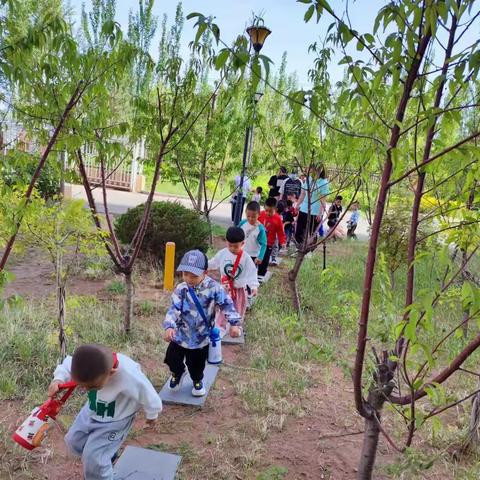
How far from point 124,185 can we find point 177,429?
1560cm

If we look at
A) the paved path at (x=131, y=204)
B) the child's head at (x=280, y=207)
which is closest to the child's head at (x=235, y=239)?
the child's head at (x=280, y=207)

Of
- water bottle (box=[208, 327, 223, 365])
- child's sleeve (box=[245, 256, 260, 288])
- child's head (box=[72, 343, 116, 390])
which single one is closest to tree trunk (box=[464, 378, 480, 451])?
water bottle (box=[208, 327, 223, 365])

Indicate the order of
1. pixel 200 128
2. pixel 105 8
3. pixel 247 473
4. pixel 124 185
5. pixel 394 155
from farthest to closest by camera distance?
pixel 124 185
pixel 200 128
pixel 105 8
pixel 247 473
pixel 394 155

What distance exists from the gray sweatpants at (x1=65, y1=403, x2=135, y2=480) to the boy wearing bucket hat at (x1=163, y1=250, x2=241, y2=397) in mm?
906

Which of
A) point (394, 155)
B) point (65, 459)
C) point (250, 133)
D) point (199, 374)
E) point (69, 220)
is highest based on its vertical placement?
point (250, 133)

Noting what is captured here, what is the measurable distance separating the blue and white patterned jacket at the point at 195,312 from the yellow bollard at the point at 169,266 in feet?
7.90

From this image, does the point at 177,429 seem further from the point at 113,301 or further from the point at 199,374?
the point at 113,301

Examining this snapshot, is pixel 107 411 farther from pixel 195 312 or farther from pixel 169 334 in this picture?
pixel 195 312

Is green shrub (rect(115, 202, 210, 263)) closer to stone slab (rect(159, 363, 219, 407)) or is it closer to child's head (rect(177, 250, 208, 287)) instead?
A: stone slab (rect(159, 363, 219, 407))

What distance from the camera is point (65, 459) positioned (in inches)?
110

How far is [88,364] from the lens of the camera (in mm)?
2074

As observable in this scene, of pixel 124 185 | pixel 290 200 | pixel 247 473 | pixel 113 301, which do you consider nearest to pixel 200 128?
pixel 290 200

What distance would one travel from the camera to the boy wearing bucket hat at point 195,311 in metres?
3.27

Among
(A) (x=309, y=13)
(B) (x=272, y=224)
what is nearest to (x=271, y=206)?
(B) (x=272, y=224)
